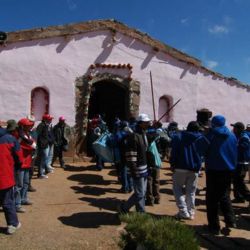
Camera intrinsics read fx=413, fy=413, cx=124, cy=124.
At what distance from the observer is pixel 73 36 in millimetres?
12859

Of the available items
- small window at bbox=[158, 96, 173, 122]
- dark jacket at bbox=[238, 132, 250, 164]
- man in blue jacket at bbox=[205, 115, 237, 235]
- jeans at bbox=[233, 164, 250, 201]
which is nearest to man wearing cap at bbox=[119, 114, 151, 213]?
man in blue jacket at bbox=[205, 115, 237, 235]

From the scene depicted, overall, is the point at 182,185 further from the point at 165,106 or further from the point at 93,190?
the point at 165,106

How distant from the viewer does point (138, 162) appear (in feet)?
21.4

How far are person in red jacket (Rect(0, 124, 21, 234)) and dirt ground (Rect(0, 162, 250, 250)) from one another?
0.30 meters

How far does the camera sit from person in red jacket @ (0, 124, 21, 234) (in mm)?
5930

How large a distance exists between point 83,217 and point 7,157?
1.93 meters

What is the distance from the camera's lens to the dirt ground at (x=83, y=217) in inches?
234

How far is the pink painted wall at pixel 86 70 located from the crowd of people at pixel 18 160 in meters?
2.28

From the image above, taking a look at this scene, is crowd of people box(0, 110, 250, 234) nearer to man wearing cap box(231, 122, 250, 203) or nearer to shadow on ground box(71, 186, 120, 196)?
man wearing cap box(231, 122, 250, 203)

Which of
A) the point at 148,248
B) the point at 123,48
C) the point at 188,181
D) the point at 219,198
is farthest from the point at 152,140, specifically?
the point at 123,48

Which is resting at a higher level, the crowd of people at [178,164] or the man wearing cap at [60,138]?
the man wearing cap at [60,138]

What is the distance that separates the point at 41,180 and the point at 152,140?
3.73 meters

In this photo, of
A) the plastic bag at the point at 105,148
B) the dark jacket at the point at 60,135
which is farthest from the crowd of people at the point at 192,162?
the dark jacket at the point at 60,135

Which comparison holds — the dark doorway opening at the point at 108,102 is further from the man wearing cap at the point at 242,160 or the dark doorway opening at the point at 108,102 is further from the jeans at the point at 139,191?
the jeans at the point at 139,191
